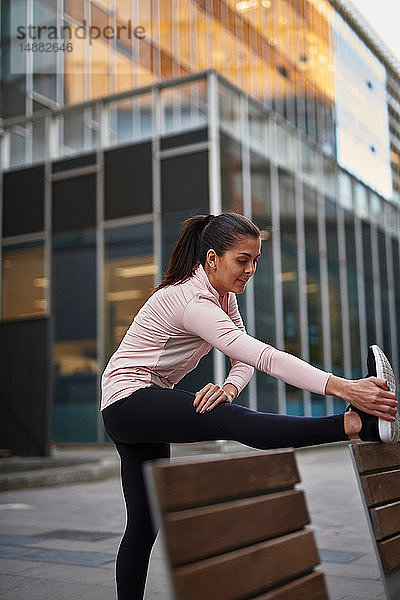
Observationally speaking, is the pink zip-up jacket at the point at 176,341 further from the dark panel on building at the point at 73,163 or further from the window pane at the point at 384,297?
the window pane at the point at 384,297

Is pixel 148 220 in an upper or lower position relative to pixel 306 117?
lower

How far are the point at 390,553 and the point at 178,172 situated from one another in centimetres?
1371

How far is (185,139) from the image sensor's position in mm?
15586

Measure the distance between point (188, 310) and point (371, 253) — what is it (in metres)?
20.1

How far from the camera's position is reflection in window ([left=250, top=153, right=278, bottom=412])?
15.7 m

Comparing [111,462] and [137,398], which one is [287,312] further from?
[137,398]

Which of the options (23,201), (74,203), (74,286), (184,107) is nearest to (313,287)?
(184,107)

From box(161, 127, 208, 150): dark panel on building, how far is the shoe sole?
527 inches

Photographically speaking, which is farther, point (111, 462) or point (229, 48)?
point (229, 48)

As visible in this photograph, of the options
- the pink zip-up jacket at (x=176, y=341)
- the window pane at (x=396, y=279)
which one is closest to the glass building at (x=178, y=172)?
the window pane at (x=396, y=279)

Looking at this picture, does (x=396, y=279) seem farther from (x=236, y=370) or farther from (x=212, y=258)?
(x=212, y=258)

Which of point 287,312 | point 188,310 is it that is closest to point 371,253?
point 287,312

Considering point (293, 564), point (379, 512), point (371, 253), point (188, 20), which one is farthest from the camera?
point (371, 253)

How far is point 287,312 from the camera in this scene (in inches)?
667
